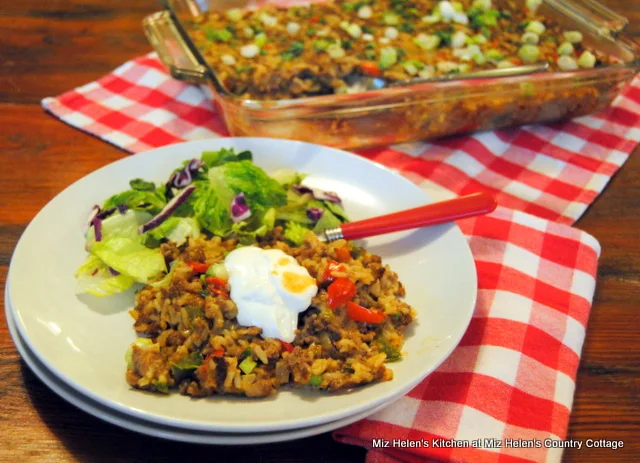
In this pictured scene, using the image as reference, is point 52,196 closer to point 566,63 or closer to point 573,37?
point 566,63

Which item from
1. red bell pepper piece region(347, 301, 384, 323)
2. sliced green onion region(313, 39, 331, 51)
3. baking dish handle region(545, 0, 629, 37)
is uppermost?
baking dish handle region(545, 0, 629, 37)

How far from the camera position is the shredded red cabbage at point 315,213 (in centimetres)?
205

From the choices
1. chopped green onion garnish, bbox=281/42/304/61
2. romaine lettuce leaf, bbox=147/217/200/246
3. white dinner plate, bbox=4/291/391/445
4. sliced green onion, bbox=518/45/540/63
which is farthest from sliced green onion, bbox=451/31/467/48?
white dinner plate, bbox=4/291/391/445

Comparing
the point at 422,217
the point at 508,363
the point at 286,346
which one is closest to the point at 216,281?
the point at 286,346

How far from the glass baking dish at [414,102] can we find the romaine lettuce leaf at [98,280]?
85 cm

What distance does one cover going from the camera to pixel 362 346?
1.57m

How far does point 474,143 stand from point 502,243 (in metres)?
0.77

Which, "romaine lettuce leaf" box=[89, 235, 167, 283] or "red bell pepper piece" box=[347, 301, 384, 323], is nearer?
"red bell pepper piece" box=[347, 301, 384, 323]

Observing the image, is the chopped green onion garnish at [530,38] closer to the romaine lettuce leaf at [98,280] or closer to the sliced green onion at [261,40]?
the sliced green onion at [261,40]

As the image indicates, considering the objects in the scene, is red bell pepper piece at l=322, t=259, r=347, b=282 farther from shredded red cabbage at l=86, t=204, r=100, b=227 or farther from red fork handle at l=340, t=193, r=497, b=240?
shredded red cabbage at l=86, t=204, r=100, b=227

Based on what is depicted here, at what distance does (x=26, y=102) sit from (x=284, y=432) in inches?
89.4

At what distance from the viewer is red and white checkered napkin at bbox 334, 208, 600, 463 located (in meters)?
1.51

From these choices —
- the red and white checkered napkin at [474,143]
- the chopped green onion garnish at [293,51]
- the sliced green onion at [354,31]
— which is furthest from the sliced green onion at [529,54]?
the chopped green onion garnish at [293,51]

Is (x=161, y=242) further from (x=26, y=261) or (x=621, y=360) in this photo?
(x=621, y=360)
